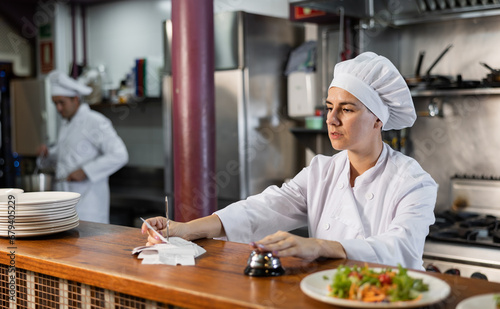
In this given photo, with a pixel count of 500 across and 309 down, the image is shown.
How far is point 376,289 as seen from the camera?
1.34 metres

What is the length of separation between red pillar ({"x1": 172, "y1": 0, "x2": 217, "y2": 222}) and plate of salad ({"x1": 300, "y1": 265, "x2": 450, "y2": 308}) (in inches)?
78.1

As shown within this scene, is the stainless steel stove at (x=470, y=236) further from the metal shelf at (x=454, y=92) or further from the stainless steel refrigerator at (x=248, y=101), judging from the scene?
the stainless steel refrigerator at (x=248, y=101)

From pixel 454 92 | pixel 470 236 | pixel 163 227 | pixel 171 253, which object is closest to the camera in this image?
pixel 171 253

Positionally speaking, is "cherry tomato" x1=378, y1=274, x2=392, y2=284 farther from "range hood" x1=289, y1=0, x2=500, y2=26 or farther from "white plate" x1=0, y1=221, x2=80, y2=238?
"range hood" x1=289, y1=0, x2=500, y2=26

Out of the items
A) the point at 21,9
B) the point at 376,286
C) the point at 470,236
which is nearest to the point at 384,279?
the point at 376,286

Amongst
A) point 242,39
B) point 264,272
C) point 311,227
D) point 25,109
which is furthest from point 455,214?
point 25,109

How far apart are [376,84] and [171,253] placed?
3.07 ft

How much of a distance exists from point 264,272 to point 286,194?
0.79m

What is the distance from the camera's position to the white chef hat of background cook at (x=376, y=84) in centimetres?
210

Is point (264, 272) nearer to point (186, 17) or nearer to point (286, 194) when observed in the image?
point (286, 194)

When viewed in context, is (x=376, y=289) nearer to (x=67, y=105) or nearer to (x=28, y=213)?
(x=28, y=213)

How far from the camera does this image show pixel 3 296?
209 centimetres

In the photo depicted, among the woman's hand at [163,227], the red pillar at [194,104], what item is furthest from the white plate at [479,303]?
the red pillar at [194,104]

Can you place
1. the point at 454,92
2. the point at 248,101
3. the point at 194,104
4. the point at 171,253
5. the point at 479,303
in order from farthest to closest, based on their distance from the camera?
the point at 248,101 < the point at 454,92 < the point at 194,104 < the point at 171,253 < the point at 479,303
